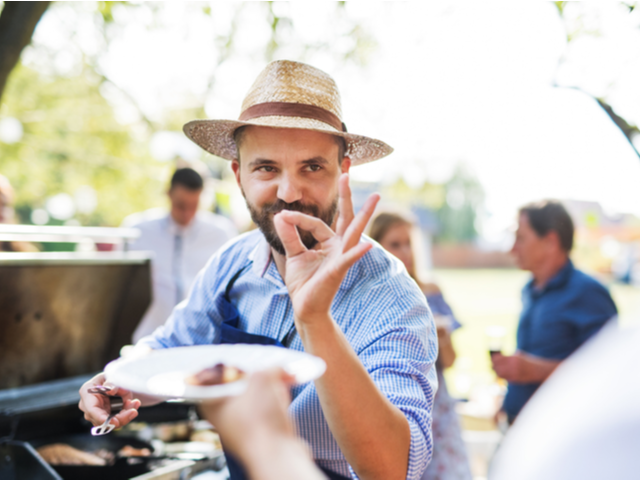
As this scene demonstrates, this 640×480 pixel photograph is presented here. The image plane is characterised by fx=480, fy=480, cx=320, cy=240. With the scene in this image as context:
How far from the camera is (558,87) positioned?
11.0ft

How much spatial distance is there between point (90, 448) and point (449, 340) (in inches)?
82.4

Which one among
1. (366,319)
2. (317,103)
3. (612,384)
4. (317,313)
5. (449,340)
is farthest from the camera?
(449,340)

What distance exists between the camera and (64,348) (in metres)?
2.77

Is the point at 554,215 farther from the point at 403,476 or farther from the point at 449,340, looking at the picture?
the point at 403,476

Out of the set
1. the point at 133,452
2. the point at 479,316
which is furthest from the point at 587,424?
the point at 479,316

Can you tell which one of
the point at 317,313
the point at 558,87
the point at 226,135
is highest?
the point at 558,87

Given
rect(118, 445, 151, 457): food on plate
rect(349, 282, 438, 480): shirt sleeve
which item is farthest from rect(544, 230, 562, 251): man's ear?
rect(118, 445, 151, 457): food on plate

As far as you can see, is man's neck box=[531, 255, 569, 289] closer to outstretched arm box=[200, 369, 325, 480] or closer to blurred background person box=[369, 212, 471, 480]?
blurred background person box=[369, 212, 471, 480]

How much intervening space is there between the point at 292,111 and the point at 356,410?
3.17 feet

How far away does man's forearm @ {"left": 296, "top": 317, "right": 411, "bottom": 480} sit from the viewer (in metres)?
1.13

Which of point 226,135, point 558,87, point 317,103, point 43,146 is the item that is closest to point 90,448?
point 226,135

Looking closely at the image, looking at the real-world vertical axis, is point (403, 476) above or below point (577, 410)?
below

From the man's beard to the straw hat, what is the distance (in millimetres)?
252

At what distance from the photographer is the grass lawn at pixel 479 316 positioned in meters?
7.63
